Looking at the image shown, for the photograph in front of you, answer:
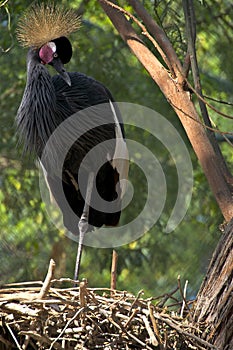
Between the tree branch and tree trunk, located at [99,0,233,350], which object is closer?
tree trunk, located at [99,0,233,350]

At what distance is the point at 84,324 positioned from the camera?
9.71 ft

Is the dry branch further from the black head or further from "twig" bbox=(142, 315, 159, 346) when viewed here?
the black head

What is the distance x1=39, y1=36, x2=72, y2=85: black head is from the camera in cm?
431

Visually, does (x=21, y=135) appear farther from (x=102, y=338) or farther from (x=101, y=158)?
(x=102, y=338)

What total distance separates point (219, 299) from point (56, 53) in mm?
1695

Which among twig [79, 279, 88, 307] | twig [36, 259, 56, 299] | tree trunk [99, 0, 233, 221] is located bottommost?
twig [79, 279, 88, 307]

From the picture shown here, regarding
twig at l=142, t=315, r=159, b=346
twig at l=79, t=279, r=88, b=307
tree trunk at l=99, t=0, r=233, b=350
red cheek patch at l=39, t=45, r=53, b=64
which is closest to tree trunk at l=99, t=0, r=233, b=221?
tree trunk at l=99, t=0, r=233, b=350

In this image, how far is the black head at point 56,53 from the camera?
4309 mm

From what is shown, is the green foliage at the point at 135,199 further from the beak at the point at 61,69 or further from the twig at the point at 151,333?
the twig at the point at 151,333

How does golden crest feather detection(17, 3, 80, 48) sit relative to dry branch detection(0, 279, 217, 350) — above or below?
above

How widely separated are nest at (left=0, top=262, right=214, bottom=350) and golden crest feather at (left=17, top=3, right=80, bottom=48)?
5.67ft

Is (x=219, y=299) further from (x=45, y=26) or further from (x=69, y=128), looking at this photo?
(x=45, y=26)

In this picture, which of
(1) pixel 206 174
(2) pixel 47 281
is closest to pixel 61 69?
(1) pixel 206 174

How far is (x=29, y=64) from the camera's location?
442 centimetres
